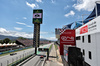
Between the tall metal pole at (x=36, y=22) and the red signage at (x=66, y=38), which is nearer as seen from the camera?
the red signage at (x=66, y=38)

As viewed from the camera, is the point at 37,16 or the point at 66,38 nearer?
the point at 66,38

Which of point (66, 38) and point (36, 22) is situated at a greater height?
point (36, 22)

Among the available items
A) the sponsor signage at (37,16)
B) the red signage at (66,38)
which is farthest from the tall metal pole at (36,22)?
the red signage at (66,38)

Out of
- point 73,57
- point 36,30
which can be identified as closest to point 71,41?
point 73,57

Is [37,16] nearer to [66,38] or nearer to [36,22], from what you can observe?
[36,22]

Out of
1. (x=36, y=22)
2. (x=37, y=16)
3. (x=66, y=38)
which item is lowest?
(x=66, y=38)

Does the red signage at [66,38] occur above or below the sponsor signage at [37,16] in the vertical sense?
below

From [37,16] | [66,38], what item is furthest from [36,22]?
[66,38]

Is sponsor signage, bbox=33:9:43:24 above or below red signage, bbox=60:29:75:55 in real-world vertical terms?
above

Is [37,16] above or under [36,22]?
above

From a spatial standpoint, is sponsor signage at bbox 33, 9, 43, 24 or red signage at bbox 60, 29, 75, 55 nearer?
red signage at bbox 60, 29, 75, 55

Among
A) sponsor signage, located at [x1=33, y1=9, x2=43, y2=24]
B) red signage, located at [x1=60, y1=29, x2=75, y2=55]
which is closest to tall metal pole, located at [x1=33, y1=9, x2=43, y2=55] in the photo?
sponsor signage, located at [x1=33, y1=9, x2=43, y2=24]

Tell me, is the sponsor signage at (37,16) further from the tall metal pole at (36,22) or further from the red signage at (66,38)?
the red signage at (66,38)

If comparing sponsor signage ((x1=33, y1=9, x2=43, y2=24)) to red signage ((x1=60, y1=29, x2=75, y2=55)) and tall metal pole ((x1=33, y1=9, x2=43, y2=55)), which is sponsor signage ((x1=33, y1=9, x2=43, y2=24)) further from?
red signage ((x1=60, y1=29, x2=75, y2=55))
